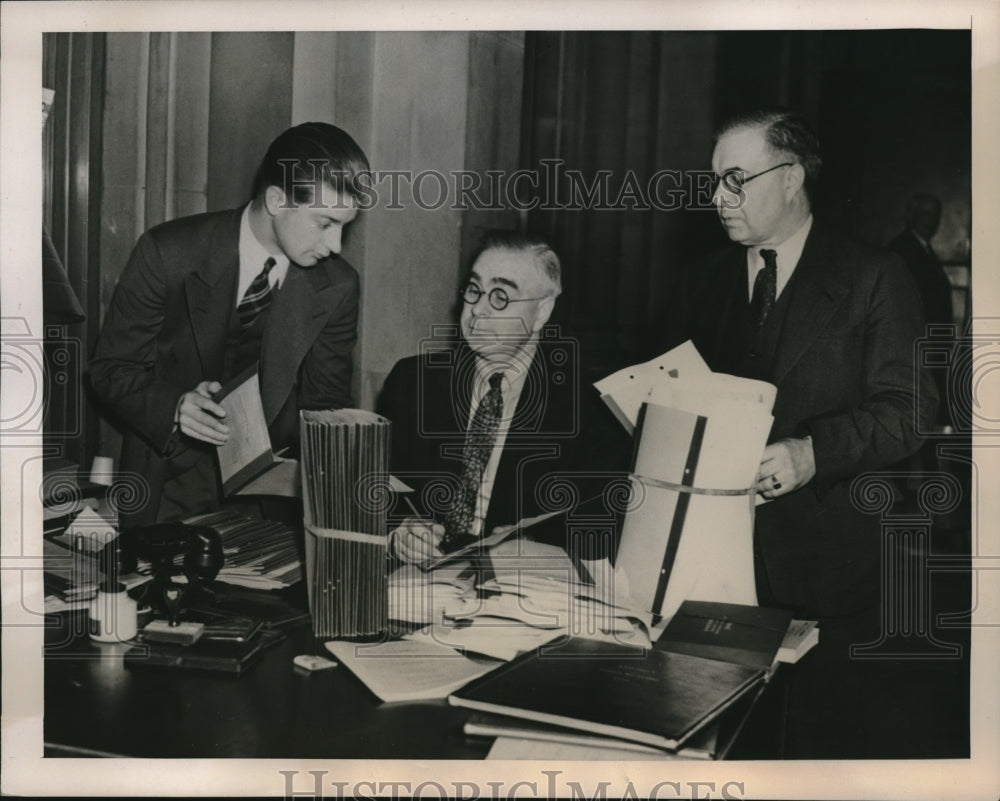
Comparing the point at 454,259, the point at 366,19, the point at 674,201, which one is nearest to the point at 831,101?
the point at 674,201

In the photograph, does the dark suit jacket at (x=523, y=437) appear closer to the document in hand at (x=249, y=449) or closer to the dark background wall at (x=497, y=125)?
the dark background wall at (x=497, y=125)

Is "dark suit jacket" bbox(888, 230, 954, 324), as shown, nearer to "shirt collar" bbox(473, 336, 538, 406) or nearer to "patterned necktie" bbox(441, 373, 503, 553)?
"shirt collar" bbox(473, 336, 538, 406)

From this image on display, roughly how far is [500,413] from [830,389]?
701 mm

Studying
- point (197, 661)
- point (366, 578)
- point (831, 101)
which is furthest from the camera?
point (831, 101)

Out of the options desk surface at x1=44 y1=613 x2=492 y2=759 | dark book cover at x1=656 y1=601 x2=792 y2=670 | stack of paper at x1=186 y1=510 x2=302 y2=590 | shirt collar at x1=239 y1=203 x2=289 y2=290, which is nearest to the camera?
desk surface at x1=44 y1=613 x2=492 y2=759

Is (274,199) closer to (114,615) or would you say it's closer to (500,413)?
(500,413)

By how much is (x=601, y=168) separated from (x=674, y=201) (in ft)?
Answer: 0.57

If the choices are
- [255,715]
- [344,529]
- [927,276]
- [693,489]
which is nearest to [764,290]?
[927,276]

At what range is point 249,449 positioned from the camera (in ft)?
7.26

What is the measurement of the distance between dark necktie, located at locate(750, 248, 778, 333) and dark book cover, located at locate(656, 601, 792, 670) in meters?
0.59

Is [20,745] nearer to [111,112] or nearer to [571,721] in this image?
[571,721]

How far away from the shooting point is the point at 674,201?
7.15 ft

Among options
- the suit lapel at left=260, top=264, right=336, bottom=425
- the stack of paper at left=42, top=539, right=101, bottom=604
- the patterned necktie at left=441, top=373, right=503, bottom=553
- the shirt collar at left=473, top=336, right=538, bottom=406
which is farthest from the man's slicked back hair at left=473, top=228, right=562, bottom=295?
the stack of paper at left=42, top=539, right=101, bottom=604

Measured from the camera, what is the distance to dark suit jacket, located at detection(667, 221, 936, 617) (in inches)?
84.3
